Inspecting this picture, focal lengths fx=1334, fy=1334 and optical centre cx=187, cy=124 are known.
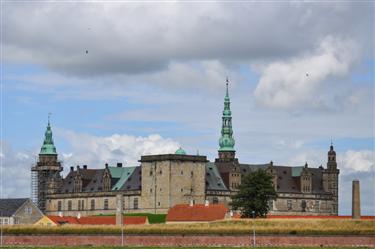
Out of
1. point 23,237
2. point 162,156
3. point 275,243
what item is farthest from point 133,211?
point 275,243

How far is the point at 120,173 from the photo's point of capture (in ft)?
549

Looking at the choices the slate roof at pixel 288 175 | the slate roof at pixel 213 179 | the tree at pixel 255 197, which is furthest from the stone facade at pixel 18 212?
the slate roof at pixel 288 175

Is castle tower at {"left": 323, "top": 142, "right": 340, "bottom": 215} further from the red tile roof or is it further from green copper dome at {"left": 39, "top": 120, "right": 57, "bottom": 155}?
the red tile roof

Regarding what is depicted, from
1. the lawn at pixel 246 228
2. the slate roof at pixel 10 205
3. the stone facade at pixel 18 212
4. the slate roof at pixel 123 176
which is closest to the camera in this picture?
the lawn at pixel 246 228

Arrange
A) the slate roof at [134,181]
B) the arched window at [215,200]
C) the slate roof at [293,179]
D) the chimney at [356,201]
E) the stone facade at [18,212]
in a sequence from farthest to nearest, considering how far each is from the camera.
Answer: the slate roof at [293,179] → the slate roof at [134,181] → the arched window at [215,200] → the stone facade at [18,212] → the chimney at [356,201]

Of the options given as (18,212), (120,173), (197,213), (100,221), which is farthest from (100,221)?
(120,173)

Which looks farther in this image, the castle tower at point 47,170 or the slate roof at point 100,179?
the castle tower at point 47,170

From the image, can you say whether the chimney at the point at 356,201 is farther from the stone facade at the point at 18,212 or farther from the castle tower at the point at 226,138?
the castle tower at the point at 226,138

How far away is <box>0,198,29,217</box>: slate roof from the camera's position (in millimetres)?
127312

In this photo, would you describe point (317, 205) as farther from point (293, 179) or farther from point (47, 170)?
point (47, 170)

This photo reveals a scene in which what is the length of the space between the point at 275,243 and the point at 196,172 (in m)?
69.1

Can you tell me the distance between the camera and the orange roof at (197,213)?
121750 millimetres

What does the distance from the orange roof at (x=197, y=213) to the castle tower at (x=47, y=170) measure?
164ft

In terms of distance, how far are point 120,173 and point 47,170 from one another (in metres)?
15.9
